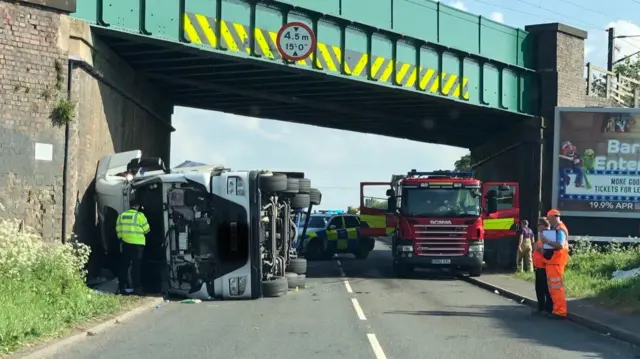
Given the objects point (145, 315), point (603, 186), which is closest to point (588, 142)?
point (603, 186)

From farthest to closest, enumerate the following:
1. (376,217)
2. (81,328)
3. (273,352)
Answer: (376,217) < (81,328) < (273,352)

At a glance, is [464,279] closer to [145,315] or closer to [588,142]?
[588,142]

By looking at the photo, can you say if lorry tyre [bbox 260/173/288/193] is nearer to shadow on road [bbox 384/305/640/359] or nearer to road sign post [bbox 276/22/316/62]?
shadow on road [bbox 384/305/640/359]

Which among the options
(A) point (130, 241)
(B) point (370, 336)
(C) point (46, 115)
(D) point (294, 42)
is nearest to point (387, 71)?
(D) point (294, 42)

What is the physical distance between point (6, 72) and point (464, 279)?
546 inches

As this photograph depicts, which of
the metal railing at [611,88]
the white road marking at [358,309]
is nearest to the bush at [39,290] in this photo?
the white road marking at [358,309]

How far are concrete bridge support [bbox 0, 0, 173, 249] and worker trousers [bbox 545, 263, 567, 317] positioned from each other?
9196mm

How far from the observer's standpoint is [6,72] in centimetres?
Result: 1464

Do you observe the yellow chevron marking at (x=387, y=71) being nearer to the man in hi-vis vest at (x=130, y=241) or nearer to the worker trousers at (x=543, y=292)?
the man in hi-vis vest at (x=130, y=241)

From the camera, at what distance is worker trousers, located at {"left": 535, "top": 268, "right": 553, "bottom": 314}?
44.9 ft

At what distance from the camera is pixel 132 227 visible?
1497 cm

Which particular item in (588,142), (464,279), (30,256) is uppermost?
(588,142)

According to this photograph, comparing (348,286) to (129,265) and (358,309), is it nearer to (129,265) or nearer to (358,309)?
(358,309)

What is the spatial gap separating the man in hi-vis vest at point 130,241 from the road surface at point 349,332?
1.23m
